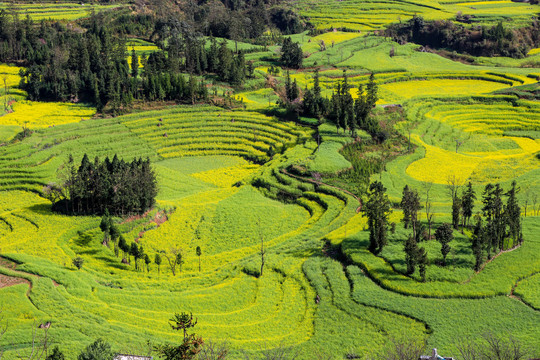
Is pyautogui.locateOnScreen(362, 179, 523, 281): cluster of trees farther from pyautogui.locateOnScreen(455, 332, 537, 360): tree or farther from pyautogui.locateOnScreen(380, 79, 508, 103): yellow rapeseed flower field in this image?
pyautogui.locateOnScreen(380, 79, 508, 103): yellow rapeseed flower field

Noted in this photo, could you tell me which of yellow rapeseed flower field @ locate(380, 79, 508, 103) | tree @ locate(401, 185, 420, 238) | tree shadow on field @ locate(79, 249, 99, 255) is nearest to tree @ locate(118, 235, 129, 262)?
tree shadow on field @ locate(79, 249, 99, 255)

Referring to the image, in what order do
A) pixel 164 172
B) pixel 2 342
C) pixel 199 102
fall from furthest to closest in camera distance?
pixel 199 102 → pixel 164 172 → pixel 2 342

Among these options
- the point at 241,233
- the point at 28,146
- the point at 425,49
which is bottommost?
the point at 241,233

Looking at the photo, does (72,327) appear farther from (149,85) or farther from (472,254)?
(149,85)

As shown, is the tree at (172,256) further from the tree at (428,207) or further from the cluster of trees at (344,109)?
the cluster of trees at (344,109)

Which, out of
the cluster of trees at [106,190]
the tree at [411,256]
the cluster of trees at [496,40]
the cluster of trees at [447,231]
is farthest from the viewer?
the cluster of trees at [496,40]

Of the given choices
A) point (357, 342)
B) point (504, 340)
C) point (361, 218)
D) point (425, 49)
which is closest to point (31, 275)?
point (357, 342)

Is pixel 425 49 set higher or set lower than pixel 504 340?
higher

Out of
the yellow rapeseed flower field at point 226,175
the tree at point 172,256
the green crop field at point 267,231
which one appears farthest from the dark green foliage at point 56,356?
the yellow rapeseed flower field at point 226,175
